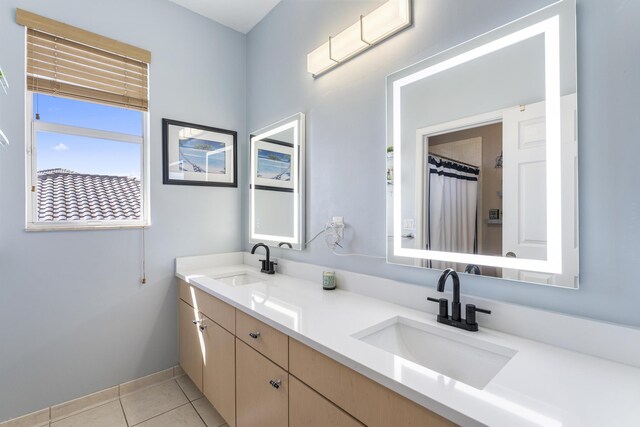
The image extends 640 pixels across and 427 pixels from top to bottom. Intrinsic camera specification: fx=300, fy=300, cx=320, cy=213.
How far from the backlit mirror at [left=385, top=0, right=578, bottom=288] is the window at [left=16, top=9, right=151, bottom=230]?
1860 mm

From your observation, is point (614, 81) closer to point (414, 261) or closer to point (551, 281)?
point (551, 281)

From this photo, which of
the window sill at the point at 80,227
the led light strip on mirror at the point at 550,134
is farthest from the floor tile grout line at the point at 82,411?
the led light strip on mirror at the point at 550,134

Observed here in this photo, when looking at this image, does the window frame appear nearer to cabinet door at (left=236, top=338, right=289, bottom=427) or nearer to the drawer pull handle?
cabinet door at (left=236, top=338, right=289, bottom=427)

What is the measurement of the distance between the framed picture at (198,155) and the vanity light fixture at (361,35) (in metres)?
1.04

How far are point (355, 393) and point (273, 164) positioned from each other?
5.82 ft

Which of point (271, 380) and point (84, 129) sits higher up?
point (84, 129)

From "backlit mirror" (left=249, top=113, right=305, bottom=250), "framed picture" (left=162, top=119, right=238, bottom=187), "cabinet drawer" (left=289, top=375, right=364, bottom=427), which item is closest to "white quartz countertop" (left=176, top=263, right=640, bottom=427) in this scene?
"cabinet drawer" (left=289, top=375, right=364, bottom=427)

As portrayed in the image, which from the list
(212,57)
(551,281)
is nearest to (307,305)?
(551,281)

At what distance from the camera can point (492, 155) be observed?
119 cm

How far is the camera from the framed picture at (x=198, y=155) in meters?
2.31

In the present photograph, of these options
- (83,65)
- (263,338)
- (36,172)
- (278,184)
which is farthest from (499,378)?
(83,65)

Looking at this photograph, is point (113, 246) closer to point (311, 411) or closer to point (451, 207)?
point (311, 411)

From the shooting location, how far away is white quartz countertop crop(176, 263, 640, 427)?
2.19 ft

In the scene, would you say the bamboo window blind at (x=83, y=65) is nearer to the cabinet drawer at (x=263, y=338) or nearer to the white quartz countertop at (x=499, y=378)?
the cabinet drawer at (x=263, y=338)
